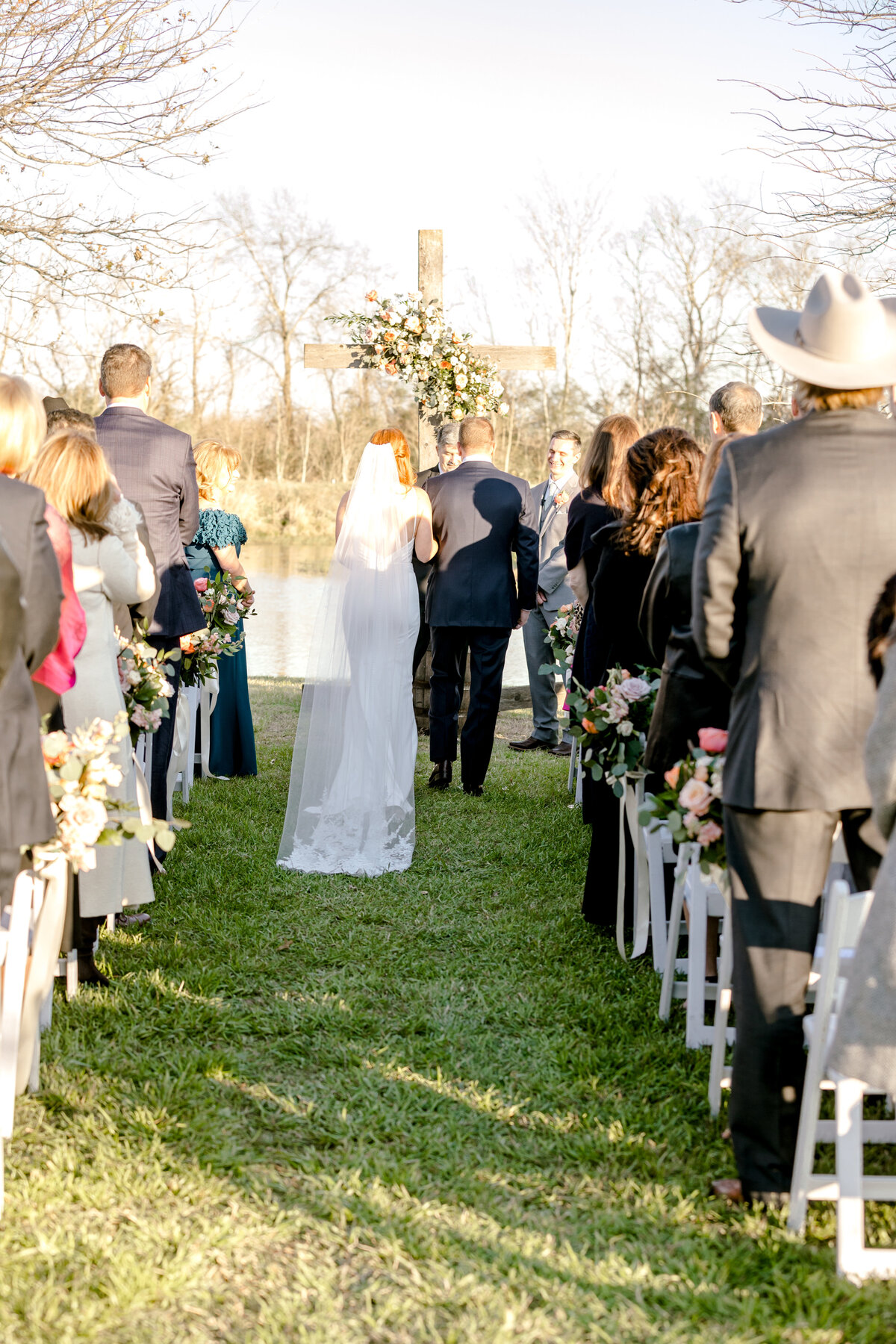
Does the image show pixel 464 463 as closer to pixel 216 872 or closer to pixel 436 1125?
pixel 216 872

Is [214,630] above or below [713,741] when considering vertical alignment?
above

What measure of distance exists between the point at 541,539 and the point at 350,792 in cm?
353

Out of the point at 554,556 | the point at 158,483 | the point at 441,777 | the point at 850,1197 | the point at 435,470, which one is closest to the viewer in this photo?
the point at 850,1197

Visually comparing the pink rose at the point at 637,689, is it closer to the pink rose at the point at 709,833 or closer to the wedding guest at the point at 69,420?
the pink rose at the point at 709,833

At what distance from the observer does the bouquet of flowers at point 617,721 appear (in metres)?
4.36

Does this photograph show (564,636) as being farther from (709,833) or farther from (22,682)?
(22,682)

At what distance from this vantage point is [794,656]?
2.74 m

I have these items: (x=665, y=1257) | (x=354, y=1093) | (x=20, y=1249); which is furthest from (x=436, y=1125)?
(x=20, y=1249)

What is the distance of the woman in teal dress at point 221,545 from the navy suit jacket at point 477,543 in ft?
4.32

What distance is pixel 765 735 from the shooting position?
2738 millimetres

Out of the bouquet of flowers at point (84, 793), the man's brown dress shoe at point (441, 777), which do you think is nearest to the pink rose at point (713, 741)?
the bouquet of flowers at point (84, 793)

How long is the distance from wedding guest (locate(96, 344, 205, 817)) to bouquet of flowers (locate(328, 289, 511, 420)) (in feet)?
13.1

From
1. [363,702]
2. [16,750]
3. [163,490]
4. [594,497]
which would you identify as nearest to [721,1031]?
[16,750]

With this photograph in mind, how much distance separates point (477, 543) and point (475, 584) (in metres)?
0.27
